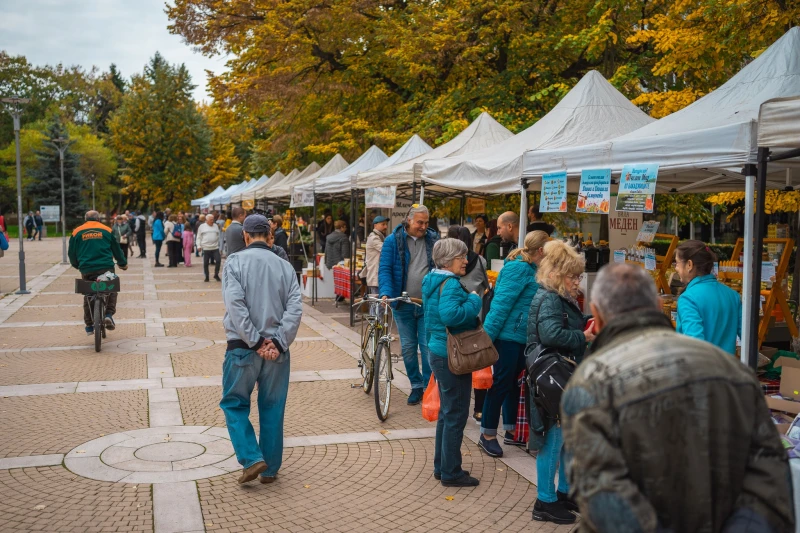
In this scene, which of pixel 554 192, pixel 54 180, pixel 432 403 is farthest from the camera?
pixel 54 180

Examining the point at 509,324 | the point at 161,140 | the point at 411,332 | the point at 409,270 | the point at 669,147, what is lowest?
the point at 411,332

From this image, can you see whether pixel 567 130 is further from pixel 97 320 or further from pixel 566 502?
pixel 97 320

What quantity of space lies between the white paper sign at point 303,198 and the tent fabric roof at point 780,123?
38.4 feet

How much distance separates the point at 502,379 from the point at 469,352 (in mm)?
1075

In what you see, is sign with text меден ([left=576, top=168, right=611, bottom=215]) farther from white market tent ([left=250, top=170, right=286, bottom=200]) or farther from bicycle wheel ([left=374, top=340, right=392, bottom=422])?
white market tent ([left=250, top=170, right=286, bottom=200])

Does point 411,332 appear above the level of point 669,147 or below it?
below

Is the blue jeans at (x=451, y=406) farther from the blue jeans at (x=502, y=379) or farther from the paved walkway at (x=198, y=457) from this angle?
the blue jeans at (x=502, y=379)

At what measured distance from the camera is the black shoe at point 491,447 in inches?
228

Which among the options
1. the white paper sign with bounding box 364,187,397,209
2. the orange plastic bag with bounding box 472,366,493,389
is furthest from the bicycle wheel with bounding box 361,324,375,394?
the white paper sign with bounding box 364,187,397,209

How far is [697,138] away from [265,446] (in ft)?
12.4

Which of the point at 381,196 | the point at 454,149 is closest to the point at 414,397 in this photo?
the point at 381,196

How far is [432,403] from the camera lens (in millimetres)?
5371

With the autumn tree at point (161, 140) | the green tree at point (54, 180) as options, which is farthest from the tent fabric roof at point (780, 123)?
the green tree at point (54, 180)

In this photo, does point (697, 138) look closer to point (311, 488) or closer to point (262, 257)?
point (262, 257)
